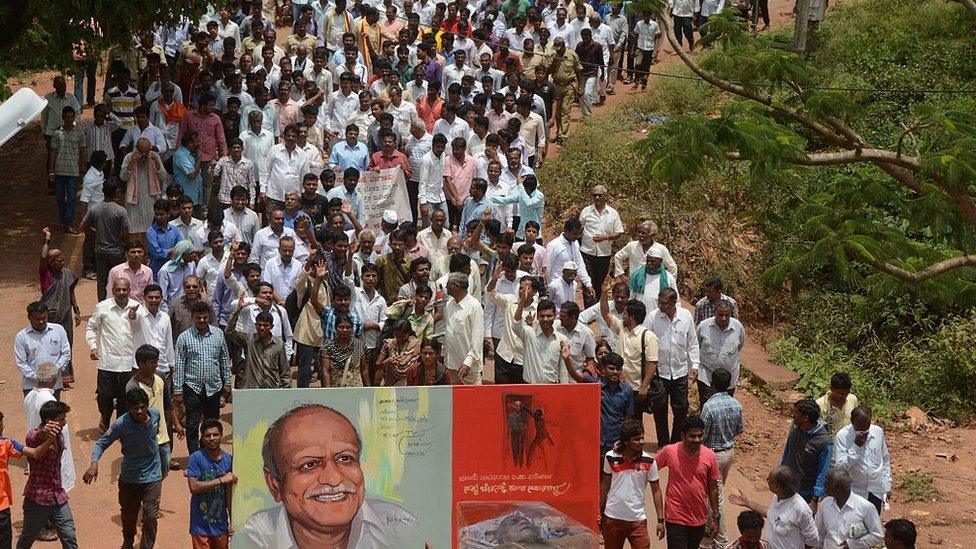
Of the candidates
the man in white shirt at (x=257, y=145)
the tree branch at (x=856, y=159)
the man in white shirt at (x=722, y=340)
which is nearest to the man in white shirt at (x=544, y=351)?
the man in white shirt at (x=722, y=340)

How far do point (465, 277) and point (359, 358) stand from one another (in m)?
1.18

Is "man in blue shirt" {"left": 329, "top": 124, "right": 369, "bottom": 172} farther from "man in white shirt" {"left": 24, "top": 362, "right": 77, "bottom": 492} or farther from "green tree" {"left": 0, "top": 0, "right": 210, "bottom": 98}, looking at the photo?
"man in white shirt" {"left": 24, "top": 362, "right": 77, "bottom": 492}

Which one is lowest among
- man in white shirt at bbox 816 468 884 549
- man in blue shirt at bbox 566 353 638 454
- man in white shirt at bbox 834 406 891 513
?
man in white shirt at bbox 816 468 884 549

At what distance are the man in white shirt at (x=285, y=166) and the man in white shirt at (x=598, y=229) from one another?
3.39 m

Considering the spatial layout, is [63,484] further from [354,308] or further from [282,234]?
[282,234]

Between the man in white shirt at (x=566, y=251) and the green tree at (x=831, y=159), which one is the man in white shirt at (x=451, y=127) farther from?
the green tree at (x=831, y=159)

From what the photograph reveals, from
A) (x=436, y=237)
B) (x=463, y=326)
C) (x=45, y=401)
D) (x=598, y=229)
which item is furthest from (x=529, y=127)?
(x=45, y=401)

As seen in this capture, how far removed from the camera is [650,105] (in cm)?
2155

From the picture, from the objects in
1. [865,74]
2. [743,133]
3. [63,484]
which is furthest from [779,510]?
[865,74]

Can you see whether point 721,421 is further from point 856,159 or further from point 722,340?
point 856,159

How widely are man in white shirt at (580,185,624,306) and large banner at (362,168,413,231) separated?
6.95 feet

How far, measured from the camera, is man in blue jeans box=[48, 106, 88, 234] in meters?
16.4

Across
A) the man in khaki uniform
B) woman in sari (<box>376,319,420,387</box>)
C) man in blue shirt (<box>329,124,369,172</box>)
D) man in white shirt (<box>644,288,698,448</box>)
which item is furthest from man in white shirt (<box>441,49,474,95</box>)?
woman in sari (<box>376,319,420,387</box>)

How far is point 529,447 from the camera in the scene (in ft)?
30.8
